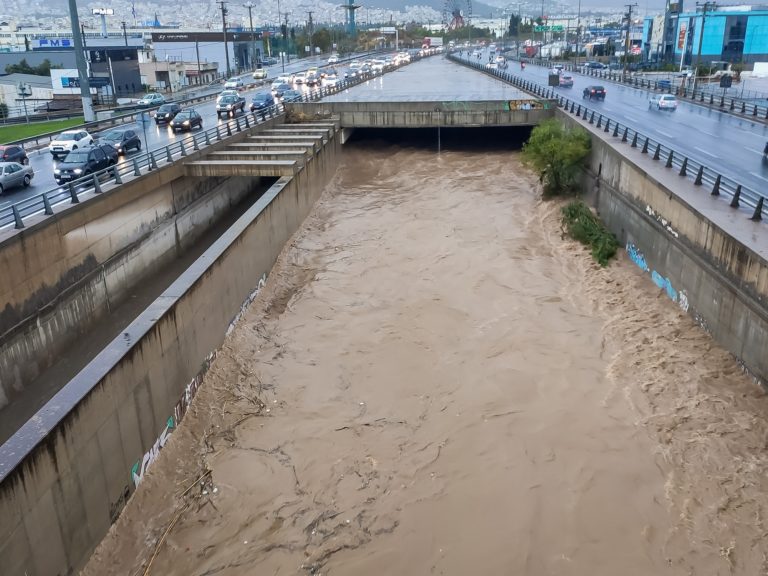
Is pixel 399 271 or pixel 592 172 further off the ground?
pixel 592 172

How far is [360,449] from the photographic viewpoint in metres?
14.4

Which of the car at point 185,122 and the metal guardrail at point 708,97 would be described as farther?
the metal guardrail at point 708,97

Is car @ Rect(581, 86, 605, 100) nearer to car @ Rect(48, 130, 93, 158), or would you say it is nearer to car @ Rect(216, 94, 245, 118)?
car @ Rect(216, 94, 245, 118)

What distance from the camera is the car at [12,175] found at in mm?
25492

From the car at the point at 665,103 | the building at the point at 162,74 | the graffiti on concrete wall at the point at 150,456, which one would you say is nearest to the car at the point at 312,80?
the building at the point at 162,74

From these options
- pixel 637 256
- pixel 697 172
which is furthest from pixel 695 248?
pixel 697 172

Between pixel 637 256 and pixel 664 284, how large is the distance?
121 inches

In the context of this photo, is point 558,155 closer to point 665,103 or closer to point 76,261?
point 665,103

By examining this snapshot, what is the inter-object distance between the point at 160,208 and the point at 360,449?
17761 millimetres

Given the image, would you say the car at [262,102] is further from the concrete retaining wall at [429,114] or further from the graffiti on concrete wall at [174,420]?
the graffiti on concrete wall at [174,420]

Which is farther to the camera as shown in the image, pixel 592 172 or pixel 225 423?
pixel 592 172

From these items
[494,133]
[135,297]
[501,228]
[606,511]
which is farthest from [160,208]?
[494,133]

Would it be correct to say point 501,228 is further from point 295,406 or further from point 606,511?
point 606,511

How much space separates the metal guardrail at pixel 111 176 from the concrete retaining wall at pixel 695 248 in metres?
18.0
